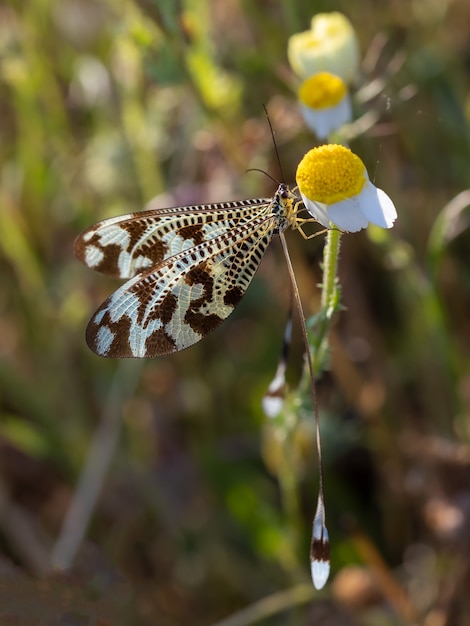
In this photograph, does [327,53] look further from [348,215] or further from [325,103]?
[348,215]

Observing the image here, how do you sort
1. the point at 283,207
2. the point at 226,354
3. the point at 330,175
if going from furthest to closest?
the point at 226,354, the point at 283,207, the point at 330,175

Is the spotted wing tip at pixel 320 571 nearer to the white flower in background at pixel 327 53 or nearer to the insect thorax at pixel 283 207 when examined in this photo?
the insect thorax at pixel 283 207

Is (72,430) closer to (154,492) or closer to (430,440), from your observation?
(154,492)

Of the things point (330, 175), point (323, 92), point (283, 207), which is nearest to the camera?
point (330, 175)

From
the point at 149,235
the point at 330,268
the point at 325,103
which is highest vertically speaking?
the point at 325,103

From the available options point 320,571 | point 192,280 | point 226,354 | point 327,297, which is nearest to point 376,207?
point 327,297

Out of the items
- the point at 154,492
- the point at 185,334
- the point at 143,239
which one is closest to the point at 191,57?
the point at 143,239

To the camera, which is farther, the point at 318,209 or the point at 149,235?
the point at 149,235
